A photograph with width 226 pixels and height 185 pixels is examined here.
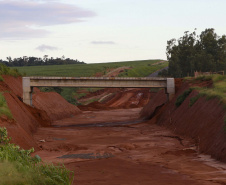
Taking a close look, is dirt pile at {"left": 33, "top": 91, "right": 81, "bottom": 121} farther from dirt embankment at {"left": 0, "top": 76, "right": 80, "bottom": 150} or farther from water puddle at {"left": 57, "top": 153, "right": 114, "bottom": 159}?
water puddle at {"left": 57, "top": 153, "right": 114, "bottom": 159}

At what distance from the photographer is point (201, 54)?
83625 mm

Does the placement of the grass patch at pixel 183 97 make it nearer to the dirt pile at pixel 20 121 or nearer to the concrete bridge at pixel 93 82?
the concrete bridge at pixel 93 82

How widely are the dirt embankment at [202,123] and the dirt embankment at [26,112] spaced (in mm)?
11460

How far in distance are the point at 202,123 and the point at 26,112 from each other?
1913 centimetres

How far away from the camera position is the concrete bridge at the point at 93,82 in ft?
164

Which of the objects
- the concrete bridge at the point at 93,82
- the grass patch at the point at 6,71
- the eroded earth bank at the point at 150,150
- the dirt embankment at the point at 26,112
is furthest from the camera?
the grass patch at the point at 6,71

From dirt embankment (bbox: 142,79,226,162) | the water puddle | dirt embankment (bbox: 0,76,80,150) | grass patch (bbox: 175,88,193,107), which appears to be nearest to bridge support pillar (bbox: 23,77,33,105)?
dirt embankment (bbox: 0,76,80,150)

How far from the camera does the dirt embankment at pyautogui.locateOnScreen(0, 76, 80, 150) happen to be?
1019 inches

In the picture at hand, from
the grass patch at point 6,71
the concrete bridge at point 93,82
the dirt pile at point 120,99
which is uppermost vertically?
the grass patch at point 6,71

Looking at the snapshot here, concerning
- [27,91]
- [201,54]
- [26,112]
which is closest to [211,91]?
[26,112]

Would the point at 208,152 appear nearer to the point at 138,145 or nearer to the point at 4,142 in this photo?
the point at 138,145

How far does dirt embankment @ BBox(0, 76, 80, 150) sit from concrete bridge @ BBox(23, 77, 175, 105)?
1.99m

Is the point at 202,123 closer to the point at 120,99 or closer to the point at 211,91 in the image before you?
the point at 211,91

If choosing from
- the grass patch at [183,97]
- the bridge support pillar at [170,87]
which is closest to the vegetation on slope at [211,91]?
the grass patch at [183,97]
